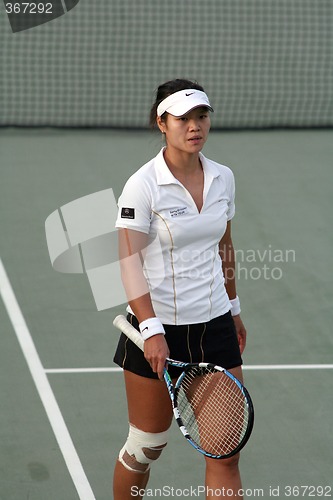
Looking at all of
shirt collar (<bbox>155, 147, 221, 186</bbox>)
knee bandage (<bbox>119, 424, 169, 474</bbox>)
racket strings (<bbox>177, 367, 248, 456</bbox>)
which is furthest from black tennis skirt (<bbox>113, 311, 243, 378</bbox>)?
shirt collar (<bbox>155, 147, 221, 186</bbox>)

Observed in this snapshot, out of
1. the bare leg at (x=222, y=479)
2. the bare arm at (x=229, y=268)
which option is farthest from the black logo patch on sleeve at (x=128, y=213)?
the bare leg at (x=222, y=479)

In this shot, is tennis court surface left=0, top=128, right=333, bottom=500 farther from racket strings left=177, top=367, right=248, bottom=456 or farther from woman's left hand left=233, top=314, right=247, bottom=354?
racket strings left=177, top=367, right=248, bottom=456

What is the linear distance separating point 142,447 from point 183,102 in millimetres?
1430

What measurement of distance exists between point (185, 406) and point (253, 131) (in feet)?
23.2

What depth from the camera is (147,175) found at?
13.8 ft

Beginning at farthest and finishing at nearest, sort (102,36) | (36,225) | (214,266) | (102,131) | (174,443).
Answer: (102,36)
(102,131)
(36,225)
(174,443)
(214,266)

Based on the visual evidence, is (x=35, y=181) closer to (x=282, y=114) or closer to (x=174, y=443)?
(x=282, y=114)

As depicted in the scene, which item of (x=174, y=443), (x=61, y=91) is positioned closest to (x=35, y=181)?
(x=61, y=91)

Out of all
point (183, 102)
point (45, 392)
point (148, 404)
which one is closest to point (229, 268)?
point (148, 404)

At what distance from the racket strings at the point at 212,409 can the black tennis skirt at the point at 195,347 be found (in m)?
0.11

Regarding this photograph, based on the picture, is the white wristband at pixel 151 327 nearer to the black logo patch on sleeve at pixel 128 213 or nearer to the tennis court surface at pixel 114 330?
the black logo patch on sleeve at pixel 128 213

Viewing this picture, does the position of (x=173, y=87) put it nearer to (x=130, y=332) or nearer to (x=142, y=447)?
(x=130, y=332)

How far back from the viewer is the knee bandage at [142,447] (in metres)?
4.36

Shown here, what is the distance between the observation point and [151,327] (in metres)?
4.11
